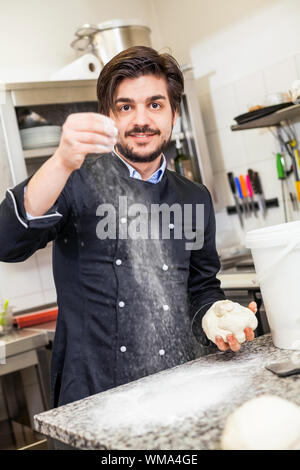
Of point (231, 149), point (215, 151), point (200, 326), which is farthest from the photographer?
point (215, 151)

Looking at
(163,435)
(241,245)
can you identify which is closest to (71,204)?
(163,435)

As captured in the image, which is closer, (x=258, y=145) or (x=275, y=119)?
(x=275, y=119)

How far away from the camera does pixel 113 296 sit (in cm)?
150

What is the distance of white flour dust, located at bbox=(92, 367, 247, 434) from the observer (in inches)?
36.9

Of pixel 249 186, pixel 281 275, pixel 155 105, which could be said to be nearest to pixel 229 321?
pixel 281 275

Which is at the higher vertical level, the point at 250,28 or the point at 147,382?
the point at 250,28

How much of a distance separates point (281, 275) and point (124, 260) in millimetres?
472

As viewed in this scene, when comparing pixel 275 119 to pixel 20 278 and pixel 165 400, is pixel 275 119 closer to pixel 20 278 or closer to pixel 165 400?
pixel 20 278

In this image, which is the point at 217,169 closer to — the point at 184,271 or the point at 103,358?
the point at 184,271

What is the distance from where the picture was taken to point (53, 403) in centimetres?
162

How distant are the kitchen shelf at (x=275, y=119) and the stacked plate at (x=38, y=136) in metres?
0.87

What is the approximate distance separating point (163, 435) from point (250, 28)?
2550 mm

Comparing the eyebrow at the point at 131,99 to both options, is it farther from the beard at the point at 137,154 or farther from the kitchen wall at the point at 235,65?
the kitchen wall at the point at 235,65

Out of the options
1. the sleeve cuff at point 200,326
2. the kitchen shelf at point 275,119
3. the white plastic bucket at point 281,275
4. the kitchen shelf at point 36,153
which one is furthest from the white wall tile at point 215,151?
the white plastic bucket at point 281,275
